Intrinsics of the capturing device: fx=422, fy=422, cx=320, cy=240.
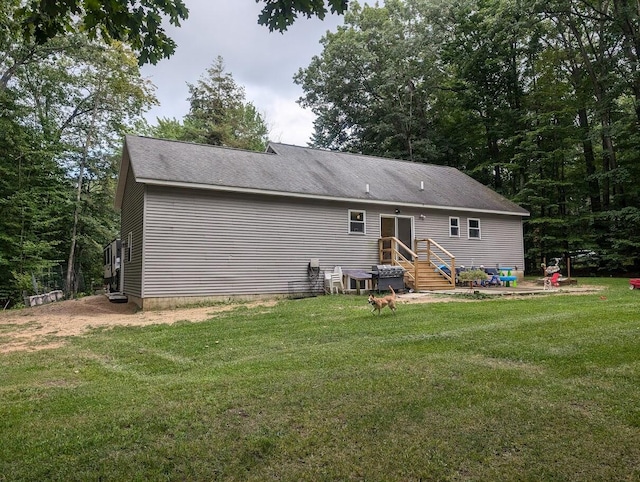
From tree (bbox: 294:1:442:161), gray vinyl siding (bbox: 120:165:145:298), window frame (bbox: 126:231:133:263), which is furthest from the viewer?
tree (bbox: 294:1:442:161)

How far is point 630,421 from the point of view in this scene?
2875mm

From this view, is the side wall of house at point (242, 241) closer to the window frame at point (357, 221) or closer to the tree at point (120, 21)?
the window frame at point (357, 221)

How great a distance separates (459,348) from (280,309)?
5.16 metres

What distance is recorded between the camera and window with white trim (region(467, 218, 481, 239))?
16125 mm

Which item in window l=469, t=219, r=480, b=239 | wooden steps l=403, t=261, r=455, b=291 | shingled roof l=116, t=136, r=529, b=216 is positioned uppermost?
shingled roof l=116, t=136, r=529, b=216

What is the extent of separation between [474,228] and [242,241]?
919 cm

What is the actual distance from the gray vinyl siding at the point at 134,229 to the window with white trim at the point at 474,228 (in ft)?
37.7

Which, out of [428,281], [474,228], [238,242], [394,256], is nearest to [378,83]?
[474,228]

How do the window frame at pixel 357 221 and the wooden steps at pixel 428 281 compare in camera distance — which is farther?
the window frame at pixel 357 221

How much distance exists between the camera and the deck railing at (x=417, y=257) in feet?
42.7

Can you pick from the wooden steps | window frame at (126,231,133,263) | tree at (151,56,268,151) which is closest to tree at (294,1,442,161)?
tree at (151,56,268,151)

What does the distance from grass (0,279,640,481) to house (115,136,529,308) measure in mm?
5183

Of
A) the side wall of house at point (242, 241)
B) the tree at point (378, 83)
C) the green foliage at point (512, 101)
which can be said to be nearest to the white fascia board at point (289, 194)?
the side wall of house at point (242, 241)

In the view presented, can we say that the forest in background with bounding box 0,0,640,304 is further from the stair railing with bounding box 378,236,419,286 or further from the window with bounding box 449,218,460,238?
the stair railing with bounding box 378,236,419,286
